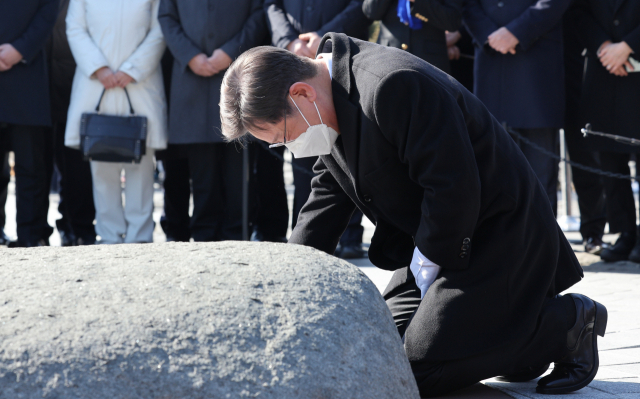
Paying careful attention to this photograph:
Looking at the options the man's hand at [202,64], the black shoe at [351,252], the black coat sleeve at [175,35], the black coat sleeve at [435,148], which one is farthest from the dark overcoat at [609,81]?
the black coat sleeve at [435,148]

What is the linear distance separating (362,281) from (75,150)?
448cm

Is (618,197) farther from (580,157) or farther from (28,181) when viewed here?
(28,181)

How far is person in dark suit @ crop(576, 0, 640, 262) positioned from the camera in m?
4.93

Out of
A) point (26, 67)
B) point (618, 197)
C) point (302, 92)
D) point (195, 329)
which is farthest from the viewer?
point (26, 67)

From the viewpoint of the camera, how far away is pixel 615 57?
4.92 meters

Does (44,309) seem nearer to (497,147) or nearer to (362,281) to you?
(362,281)

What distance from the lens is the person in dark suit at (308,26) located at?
5.20m

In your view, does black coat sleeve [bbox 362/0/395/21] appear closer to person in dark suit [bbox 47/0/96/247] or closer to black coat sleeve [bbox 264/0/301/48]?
black coat sleeve [bbox 264/0/301/48]

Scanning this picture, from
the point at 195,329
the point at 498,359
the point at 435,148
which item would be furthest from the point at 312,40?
the point at 195,329

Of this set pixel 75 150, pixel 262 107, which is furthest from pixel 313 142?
pixel 75 150

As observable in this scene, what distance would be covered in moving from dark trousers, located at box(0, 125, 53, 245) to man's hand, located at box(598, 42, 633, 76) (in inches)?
152

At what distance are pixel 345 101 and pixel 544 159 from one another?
9.65ft

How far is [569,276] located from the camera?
272 cm

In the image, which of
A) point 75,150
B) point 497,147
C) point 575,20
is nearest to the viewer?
point 497,147
